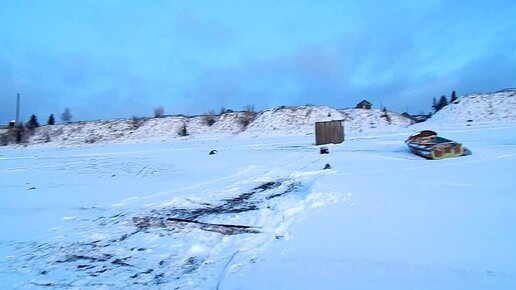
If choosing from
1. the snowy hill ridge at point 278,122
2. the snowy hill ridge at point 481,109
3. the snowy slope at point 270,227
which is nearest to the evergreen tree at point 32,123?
the snowy hill ridge at point 278,122

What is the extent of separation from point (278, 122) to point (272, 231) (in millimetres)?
33425

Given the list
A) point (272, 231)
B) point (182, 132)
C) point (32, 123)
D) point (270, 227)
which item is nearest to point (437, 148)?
Result: point (270, 227)

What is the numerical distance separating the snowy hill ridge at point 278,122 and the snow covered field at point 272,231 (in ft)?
73.2

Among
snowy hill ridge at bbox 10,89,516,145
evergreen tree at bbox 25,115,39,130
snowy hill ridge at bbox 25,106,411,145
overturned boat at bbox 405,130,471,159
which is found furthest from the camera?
evergreen tree at bbox 25,115,39,130

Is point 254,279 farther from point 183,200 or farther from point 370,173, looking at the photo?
point 370,173

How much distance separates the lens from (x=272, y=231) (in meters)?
5.88

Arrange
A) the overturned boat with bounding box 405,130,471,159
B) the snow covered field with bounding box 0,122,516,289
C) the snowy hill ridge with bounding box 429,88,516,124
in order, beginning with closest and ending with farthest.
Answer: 1. the snow covered field with bounding box 0,122,516,289
2. the overturned boat with bounding box 405,130,471,159
3. the snowy hill ridge with bounding box 429,88,516,124

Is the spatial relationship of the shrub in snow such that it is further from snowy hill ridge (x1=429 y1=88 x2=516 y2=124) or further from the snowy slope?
the snowy slope

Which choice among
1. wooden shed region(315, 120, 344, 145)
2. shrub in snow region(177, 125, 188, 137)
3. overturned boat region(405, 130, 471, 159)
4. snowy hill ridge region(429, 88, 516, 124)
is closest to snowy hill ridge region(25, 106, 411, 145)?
shrub in snow region(177, 125, 188, 137)

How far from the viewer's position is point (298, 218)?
6.59 metres

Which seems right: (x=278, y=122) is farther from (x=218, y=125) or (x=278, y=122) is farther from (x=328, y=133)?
(x=328, y=133)

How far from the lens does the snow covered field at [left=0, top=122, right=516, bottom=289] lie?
166 inches

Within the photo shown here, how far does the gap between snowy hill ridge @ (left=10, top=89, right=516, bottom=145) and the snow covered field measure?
879 inches

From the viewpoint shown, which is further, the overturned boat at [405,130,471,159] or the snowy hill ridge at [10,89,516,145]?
the snowy hill ridge at [10,89,516,145]
